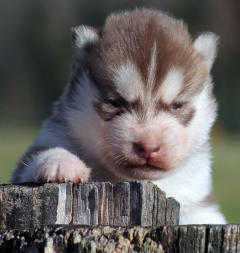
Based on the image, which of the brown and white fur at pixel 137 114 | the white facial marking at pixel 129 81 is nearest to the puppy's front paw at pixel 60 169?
the brown and white fur at pixel 137 114

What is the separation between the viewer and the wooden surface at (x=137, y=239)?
3.57 m

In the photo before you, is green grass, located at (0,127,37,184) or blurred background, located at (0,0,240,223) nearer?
green grass, located at (0,127,37,184)

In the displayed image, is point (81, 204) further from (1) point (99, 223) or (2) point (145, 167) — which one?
(2) point (145, 167)

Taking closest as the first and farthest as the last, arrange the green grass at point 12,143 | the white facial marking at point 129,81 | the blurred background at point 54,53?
1. the white facial marking at point 129,81
2. the green grass at point 12,143
3. the blurred background at point 54,53

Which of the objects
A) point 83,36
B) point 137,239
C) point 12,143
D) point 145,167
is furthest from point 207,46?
point 12,143

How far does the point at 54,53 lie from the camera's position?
34188 mm

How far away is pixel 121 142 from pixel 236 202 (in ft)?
31.5

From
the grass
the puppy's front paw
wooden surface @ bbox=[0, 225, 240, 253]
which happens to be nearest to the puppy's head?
the puppy's front paw

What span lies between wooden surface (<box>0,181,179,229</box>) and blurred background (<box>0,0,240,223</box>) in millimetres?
22391

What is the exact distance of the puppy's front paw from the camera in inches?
203

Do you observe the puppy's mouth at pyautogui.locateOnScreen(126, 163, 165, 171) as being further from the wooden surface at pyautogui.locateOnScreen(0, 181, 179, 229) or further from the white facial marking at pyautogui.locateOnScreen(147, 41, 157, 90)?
the wooden surface at pyautogui.locateOnScreen(0, 181, 179, 229)

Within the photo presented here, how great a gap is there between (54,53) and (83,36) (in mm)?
27981

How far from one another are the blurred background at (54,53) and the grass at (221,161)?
118mm

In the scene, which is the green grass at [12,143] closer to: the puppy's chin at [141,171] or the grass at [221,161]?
the grass at [221,161]
